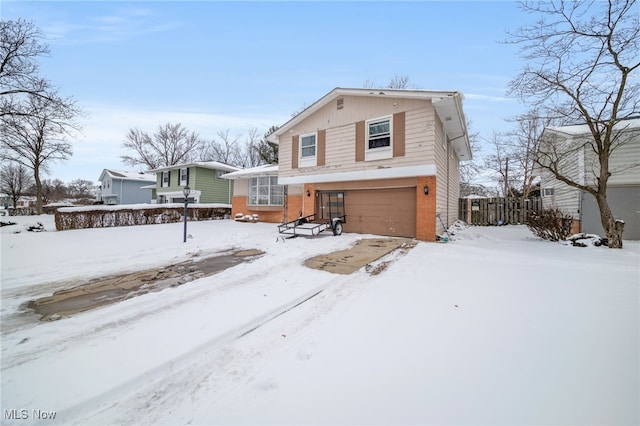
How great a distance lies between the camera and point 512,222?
53.4ft

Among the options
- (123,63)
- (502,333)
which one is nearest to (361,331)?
(502,333)

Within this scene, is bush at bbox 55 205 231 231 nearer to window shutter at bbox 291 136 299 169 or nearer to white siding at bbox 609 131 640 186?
window shutter at bbox 291 136 299 169

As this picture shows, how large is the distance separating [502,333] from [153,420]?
121 inches

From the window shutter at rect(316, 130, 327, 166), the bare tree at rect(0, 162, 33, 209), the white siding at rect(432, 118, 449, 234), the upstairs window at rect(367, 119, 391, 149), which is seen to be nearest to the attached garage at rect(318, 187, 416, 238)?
the white siding at rect(432, 118, 449, 234)

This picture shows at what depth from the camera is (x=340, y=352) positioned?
89.1 inches

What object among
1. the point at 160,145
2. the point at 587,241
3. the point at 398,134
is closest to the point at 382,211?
the point at 398,134

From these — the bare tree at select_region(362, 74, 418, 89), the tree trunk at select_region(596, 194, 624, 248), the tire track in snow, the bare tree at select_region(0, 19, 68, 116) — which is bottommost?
the tire track in snow

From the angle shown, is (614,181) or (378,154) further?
(378,154)

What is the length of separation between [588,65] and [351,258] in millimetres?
9576

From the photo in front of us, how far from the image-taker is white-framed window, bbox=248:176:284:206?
1488cm

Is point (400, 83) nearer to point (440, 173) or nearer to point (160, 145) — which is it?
point (440, 173)

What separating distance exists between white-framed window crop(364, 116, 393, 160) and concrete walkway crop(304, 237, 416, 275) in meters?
3.87

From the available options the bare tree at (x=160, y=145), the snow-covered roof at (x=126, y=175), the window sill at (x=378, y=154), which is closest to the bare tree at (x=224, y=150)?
the bare tree at (x=160, y=145)

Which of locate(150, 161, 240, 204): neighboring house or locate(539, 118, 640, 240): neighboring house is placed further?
locate(150, 161, 240, 204): neighboring house
